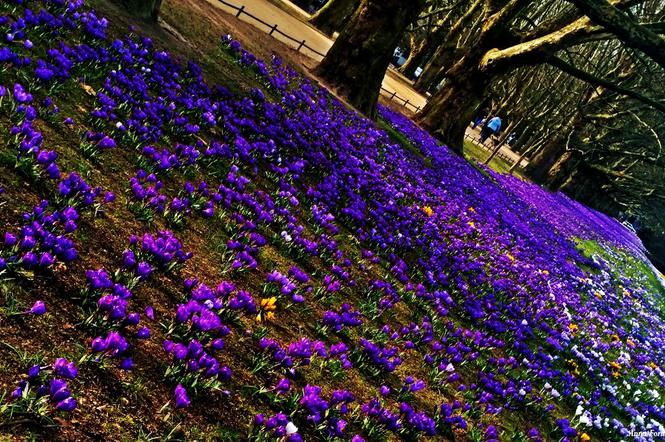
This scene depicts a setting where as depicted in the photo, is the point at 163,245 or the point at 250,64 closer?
the point at 163,245

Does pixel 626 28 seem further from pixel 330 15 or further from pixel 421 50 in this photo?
pixel 421 50

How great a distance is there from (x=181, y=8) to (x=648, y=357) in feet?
52.2

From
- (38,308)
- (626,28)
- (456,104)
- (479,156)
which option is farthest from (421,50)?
(38,308)

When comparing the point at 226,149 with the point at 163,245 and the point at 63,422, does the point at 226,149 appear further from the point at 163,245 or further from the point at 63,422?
the point at 63,422

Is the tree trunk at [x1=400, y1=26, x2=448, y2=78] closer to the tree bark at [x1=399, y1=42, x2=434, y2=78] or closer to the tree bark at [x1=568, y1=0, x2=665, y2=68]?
the tree bark at [x1=399, y1=42, x2=434, y2=78]

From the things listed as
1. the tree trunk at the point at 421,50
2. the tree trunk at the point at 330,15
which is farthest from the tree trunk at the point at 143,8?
the tree trunk at the point at 421,50

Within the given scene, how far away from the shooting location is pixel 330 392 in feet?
14.2

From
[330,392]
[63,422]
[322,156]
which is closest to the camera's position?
[63,422]

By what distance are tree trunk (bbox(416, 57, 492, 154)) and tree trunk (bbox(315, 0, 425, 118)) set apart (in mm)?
6963

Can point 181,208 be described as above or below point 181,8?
below

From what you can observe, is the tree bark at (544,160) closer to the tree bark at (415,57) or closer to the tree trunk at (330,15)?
the tree bark at (415,57)

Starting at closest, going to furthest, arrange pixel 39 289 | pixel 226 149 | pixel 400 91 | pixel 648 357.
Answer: pixel 39 289, pixel 226 149, pixel 648 357, pixel 400 91

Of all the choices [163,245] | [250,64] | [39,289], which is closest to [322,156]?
[250,64]

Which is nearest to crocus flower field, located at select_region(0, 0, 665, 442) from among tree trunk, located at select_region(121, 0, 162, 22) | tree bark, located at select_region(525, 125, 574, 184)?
tree trunk, located at select_region(121, 0, 162, 22)
